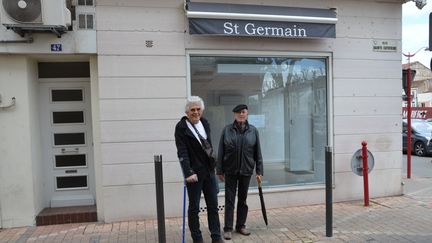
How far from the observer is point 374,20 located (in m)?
7.00

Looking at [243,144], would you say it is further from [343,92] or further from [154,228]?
[343,92]

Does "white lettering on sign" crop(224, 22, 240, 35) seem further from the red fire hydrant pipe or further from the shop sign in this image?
the red fire hydrant pipe

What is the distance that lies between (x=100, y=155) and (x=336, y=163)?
4.00m

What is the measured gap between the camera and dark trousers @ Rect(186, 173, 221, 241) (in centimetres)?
473

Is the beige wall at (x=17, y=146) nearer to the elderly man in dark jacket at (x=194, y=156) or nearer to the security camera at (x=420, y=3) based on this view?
the elderly man in dark jacket at (x=194, y=156)

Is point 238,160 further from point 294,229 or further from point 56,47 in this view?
point 56,47

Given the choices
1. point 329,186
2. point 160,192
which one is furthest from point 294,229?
point 160,192

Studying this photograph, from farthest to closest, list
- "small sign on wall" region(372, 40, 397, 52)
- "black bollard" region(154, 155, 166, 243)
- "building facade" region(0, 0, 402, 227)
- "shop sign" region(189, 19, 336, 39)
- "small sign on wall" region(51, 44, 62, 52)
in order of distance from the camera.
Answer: "small sign on wall" region(372, 40, 397, 52), "shop sign" region(189, 19, 336, 39), "building facade" region(0, 0, 402, 227), "small sign on wall" region(51, 44, 62, 52), "black bollard" region(154, 155, 166, 243)

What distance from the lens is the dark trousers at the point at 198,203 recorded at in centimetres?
473

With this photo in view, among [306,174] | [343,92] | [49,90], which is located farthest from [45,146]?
[343,92]

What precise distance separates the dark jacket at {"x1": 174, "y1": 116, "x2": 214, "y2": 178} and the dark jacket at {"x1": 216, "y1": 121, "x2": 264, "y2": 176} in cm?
42

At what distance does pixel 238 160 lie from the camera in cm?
511

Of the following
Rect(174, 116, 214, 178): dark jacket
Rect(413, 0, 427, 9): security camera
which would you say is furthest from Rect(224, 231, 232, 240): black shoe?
Rect(413, 0, 427, 9): security camera

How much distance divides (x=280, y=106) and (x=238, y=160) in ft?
7.60
